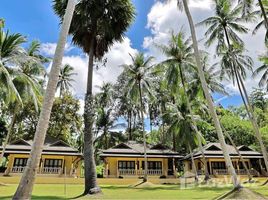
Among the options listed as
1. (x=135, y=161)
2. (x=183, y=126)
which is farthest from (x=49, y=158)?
(x=183, y=126)

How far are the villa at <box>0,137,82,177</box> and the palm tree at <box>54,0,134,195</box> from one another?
1530 cm

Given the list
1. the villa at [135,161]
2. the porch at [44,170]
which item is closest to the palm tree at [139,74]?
the villa at [135,161]

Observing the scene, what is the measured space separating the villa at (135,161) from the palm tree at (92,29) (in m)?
16.6

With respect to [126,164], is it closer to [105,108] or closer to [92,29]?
[105,108]

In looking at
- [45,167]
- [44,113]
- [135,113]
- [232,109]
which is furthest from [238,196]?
[232,109]

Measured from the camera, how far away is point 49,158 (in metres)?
32.7

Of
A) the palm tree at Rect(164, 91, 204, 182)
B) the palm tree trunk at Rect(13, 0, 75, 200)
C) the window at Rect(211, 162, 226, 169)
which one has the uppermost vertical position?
the palm tree at Rect(164, 91, 204, 182)

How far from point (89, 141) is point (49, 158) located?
18.7 metres

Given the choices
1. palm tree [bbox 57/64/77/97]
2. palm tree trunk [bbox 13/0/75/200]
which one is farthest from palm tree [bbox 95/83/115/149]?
palm tree trunk [bbox 13/0/75/200]

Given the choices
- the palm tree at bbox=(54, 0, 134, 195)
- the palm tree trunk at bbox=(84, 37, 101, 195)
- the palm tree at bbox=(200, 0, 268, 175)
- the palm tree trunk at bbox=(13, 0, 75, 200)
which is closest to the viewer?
the palm tree trunk at bbox=(13, 0, 75, 200)

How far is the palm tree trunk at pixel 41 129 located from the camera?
6066mm

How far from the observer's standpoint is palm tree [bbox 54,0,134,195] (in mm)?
16281

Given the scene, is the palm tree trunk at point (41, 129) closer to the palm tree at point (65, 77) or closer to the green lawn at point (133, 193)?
the green lawn at point (133, 193)

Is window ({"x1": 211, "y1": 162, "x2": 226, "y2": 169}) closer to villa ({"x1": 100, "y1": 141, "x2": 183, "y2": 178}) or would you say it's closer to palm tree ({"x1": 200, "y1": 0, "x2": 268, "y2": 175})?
villa ({"x1": 100, "y1": 141, "x2": 183, "y2": 178})
